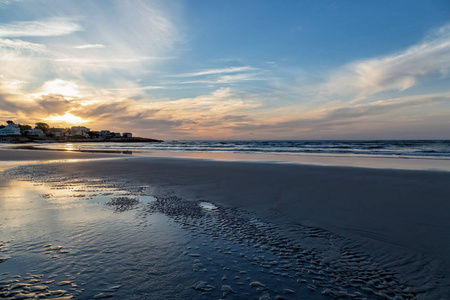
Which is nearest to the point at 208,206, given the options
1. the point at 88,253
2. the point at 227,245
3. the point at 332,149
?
the point at 227,245

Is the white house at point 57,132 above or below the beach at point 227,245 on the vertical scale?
above

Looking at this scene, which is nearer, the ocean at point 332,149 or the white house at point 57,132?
the ocean at point 332,149

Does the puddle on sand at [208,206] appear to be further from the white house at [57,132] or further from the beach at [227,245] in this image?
the white house at [57,132]

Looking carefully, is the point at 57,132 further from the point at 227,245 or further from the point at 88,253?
the point at 227,245

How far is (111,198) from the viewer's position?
8195 millimetres

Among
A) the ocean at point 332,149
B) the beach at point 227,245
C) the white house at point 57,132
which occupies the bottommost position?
the beach at point 227,245

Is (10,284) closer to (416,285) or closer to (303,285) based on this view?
(303,285)

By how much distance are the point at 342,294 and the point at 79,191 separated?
9.53 metres

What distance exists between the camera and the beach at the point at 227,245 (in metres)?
3.25

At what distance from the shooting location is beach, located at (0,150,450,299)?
3254 millimetres

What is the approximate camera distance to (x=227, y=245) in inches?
180

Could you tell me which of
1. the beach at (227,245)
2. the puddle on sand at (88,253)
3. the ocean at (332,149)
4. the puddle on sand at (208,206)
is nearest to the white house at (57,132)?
the ocean at (332,149)

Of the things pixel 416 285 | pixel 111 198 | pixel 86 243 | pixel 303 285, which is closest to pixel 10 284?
pixel 86 243

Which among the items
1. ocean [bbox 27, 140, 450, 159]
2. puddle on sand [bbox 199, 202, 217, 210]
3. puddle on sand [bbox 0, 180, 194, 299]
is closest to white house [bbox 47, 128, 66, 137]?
ocean [bbox 27, 140, 450, 159]
